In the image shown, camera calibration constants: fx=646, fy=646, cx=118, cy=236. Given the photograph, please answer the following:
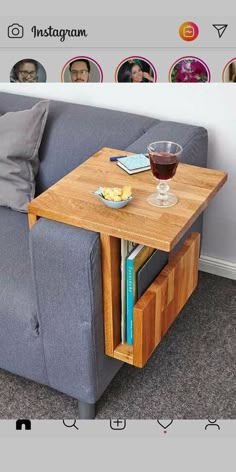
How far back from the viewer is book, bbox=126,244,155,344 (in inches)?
61.6

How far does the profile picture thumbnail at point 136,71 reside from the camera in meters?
2.04

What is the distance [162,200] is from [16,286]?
0.46 m

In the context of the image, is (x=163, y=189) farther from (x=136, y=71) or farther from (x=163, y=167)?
(x=136, y=71)

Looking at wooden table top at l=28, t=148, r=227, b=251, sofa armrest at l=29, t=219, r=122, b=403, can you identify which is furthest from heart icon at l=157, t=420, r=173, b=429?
wooden table top at l=28, t=148, r=227, b=251

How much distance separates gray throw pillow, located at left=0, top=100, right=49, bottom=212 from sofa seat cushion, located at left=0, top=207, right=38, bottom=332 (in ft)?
0.63

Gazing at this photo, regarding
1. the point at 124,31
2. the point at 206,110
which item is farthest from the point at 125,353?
the point at 124,31

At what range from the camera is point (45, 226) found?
153cm

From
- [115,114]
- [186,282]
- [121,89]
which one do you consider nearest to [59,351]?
[186,282]

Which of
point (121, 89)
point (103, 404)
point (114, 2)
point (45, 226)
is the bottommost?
point (103, 404)

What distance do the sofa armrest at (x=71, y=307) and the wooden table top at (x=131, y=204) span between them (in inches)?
1.5

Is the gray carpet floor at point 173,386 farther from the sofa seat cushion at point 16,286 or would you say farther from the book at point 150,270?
the book at point 150,270

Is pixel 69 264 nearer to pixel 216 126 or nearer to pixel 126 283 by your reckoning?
pixel 126 283

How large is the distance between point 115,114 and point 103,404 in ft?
2.97

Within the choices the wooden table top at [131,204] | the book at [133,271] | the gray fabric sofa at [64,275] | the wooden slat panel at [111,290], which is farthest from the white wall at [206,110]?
the wooden slat panel at [111,290]
